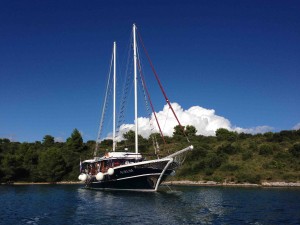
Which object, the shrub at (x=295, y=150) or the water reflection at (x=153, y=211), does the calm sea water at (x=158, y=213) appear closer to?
the water reflection at (x=153, y=211)

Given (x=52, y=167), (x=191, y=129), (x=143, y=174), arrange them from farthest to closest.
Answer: (x=191, y=129) < (x=52, y=167) < (x=143, y=174)

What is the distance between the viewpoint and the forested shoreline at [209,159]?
8638cm

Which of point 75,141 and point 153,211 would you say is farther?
point 75,141

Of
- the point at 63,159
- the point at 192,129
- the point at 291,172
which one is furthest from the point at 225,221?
the point at 192,129

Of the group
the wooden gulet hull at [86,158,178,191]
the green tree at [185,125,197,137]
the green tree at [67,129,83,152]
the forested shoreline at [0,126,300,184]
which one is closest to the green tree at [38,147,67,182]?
the forested shoreline at [0,126,300,184]

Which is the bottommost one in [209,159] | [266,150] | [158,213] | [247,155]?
[158,213]

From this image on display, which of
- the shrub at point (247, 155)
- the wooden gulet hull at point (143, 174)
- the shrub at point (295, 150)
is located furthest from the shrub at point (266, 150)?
the wooden gulet hull at point (143, 174)

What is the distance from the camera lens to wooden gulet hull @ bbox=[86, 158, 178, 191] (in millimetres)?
55719

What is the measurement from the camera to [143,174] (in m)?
56.1

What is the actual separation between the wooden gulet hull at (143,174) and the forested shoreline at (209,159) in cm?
2053

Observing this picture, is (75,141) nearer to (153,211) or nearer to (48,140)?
(48,140)

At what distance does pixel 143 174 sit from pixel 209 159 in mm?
43303


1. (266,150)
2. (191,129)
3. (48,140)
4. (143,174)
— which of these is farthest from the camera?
(191,129)

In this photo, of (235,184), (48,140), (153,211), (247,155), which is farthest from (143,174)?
(48,140)
